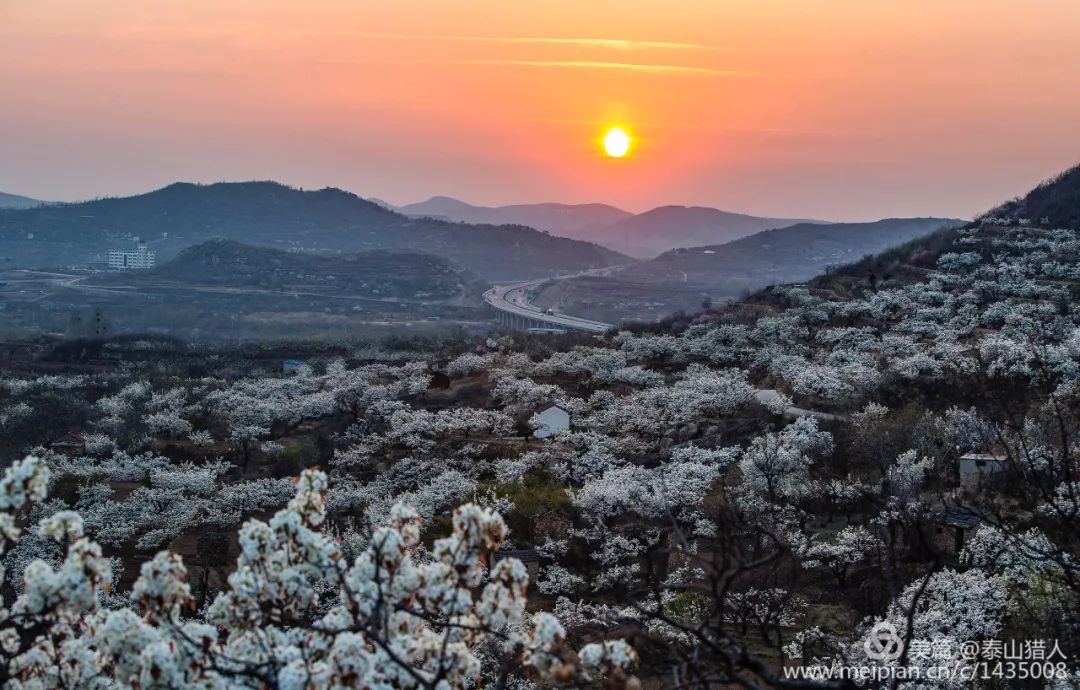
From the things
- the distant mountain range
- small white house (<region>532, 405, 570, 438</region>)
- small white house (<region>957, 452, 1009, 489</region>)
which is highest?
the distant mountain range

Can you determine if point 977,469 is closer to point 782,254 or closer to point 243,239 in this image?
point 782,254

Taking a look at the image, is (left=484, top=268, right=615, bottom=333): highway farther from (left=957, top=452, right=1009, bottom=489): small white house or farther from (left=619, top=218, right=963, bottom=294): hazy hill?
(left=957, top=452, right=1009, bottom=489): small white house

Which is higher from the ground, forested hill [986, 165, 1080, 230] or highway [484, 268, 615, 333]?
forested hill [986, 165, 1080, 230]

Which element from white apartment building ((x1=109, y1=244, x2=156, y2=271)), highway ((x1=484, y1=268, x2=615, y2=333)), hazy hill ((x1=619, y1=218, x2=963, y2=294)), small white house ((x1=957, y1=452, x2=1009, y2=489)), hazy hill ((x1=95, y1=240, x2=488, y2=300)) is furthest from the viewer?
hazy hill ((x1=619, y1=218, x2=963, y2=294))

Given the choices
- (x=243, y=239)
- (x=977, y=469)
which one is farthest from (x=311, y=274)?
(x=977, y=469)

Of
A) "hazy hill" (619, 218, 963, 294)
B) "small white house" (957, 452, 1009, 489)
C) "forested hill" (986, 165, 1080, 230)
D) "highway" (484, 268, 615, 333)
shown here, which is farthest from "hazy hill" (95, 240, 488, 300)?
"small white house" (957, 452, 1009, 489)
